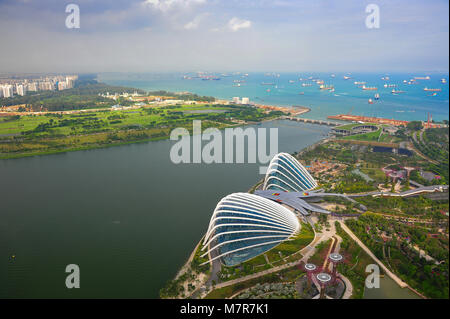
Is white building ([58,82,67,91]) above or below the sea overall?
above

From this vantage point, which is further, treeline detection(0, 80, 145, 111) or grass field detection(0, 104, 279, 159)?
treeline detection(0, 80, 145, 111)

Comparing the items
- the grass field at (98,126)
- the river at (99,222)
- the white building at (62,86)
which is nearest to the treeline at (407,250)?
the river at (99,222)

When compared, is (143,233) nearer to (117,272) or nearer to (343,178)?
(117,272)

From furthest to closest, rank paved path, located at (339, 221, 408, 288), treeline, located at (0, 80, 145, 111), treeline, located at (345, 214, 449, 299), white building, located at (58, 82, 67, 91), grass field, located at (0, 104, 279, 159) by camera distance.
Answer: white building, located at (58, 82, 67, 91), treeline, located at (0, 80, 145, 111), grass field, located at (0, 104, 279, 159), paved path, located at (339, 221, 408, 288), treeline, located at (345, 214, 449, 299)

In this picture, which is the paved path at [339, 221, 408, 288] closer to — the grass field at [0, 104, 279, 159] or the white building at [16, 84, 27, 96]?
the grass field at [0, 104, 279, 159]

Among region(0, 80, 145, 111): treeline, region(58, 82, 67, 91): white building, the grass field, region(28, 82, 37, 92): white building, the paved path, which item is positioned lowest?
the paved path

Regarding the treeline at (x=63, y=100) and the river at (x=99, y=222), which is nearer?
the river at (x=99, y=222)

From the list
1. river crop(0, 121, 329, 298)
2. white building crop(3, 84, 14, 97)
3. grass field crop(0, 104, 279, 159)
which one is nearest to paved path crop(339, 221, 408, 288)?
river crop(0, 121, 329, 298)

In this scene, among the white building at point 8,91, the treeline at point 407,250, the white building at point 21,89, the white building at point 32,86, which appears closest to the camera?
the treeline at point 407,250

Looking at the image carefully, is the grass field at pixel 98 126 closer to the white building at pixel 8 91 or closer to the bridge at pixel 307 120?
the bridge at pixel 307 120
